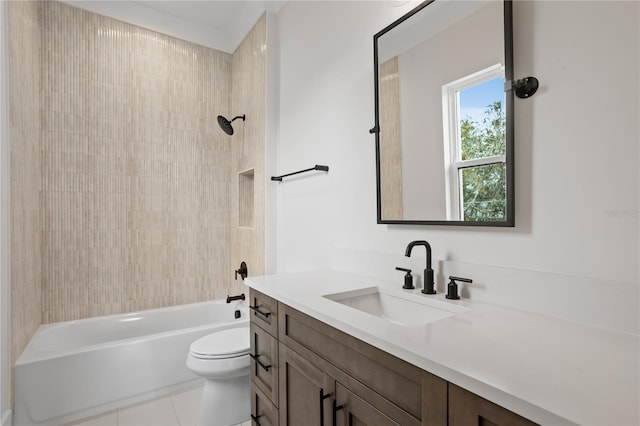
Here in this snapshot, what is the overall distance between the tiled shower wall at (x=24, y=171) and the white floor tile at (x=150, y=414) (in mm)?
713

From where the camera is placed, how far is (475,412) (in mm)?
615

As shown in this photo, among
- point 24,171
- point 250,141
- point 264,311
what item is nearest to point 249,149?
point 250,141

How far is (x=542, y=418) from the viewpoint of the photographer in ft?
1.67

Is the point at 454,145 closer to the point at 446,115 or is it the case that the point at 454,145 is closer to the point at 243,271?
the point at 446,115

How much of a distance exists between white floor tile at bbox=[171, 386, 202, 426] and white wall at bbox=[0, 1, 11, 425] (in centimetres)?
84

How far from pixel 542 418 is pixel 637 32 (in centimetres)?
94

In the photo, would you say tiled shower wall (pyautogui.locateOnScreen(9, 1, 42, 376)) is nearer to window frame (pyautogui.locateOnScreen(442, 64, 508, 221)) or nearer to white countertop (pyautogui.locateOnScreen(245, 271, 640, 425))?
white countertop (pyautogui.locateOnScreen(245, 271, 640, 425))

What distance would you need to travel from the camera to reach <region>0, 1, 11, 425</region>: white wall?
1645 mm

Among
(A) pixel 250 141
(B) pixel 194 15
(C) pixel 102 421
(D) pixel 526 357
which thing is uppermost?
(B) pixel 194 15

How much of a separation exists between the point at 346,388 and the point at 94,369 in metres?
1.90

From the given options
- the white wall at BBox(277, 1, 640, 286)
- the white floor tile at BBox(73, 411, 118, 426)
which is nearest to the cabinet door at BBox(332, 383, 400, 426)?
the white wall at BBox(277, 1, 640, 286)

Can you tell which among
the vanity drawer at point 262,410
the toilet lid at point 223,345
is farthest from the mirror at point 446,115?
the toilet lid at point 223,345

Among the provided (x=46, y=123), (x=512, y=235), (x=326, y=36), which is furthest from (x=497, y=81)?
(x=46, y=123)

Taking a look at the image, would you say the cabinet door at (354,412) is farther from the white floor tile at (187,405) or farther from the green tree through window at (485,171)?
the white floor tile at (187,405)
